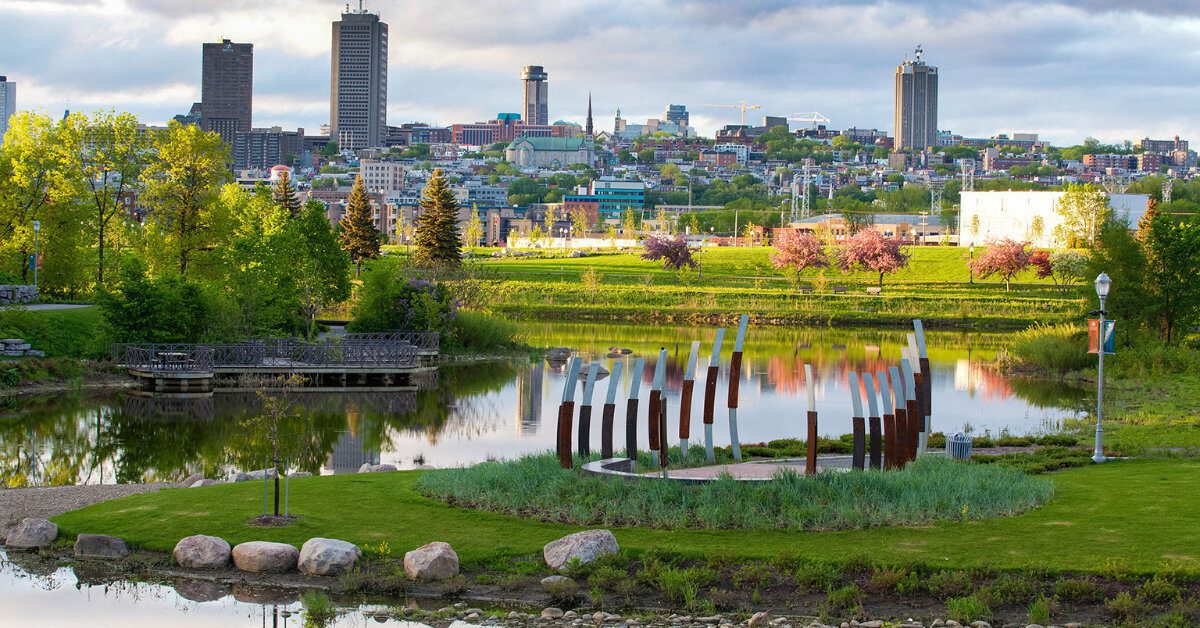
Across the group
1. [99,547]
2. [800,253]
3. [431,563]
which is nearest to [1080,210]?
[800,253]

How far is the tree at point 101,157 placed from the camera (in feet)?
173

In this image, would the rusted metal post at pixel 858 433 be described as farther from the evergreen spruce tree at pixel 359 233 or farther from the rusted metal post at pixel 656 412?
the evergreen spruce tree at pixel 359 233

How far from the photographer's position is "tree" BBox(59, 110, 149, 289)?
173ft

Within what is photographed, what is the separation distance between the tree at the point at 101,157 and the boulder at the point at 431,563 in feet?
131

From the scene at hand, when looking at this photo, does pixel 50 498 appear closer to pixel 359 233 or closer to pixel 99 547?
pixel 99 547

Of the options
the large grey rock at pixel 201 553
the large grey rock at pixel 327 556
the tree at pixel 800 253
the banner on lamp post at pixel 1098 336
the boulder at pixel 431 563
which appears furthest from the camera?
the tree at pixel 800 253

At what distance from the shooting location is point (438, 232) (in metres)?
75.9

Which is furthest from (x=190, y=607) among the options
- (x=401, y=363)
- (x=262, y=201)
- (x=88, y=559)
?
(x=262, y=201)

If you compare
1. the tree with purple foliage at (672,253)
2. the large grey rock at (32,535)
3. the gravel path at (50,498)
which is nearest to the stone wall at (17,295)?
the gravel path at (50,498)

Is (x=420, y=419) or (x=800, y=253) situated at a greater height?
(x=800, y=253)

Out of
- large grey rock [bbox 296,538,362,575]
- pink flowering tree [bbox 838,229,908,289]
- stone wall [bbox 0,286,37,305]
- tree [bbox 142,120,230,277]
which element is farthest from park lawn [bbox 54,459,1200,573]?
pink flowering tree [bbox 838,229,908,289]

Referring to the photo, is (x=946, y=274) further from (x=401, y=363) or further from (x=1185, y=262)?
(x=401, y=363)

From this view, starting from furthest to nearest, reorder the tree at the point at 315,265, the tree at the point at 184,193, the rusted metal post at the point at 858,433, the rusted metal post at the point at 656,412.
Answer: the tree at the point at 184,193, the tree at the point at 315,265, the rusted metal post at the point at 656,412, the rusted metal post at the point at 858,433

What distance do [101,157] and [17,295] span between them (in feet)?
28.8
